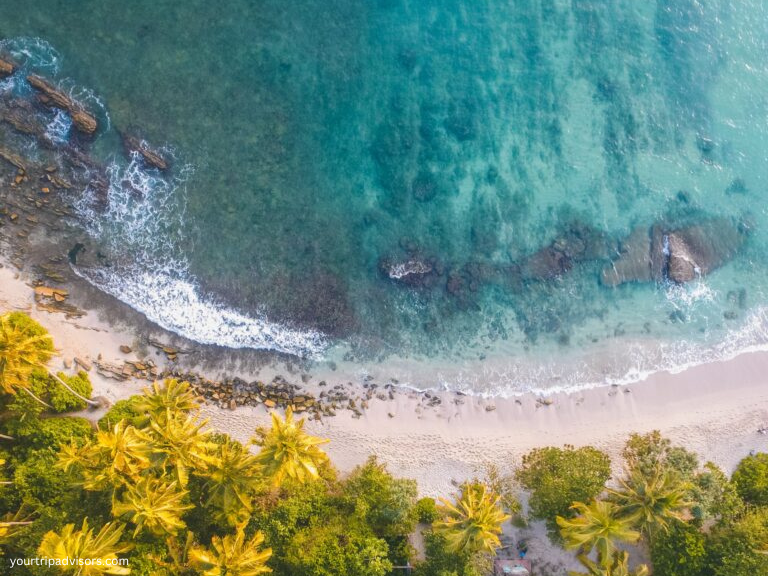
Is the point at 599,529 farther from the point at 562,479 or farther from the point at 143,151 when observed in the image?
the point at 143,151

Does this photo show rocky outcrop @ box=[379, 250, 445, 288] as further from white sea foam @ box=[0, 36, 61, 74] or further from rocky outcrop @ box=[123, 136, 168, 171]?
white sea foam @ box=[0, 36, 61, 74]

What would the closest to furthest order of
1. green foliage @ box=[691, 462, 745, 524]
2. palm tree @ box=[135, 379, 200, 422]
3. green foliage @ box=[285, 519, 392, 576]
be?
palm tree @ box=[135, 379, 200, 422] < green foliage @ box=[285, 519, 392, 576] < green foliage @ box=[691, 462, 745, 524]

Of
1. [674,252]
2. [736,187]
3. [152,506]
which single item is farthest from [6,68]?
[736,187]

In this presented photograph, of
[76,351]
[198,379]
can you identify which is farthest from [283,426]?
[76,351]

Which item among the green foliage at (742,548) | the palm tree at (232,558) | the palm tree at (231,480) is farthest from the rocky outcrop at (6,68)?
the green foliage at (742,548)

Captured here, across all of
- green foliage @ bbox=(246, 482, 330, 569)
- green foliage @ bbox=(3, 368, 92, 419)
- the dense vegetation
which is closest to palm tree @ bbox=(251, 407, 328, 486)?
the dense vegetation

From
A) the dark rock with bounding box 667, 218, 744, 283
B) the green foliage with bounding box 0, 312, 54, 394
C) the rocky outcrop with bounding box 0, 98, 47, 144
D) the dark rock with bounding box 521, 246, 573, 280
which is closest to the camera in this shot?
the green foliage with bounding box 0, 312, 54, 394

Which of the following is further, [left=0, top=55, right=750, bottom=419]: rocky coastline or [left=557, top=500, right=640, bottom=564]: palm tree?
[left=0, top=55, right=750, bottom=419]: rocky coastline
